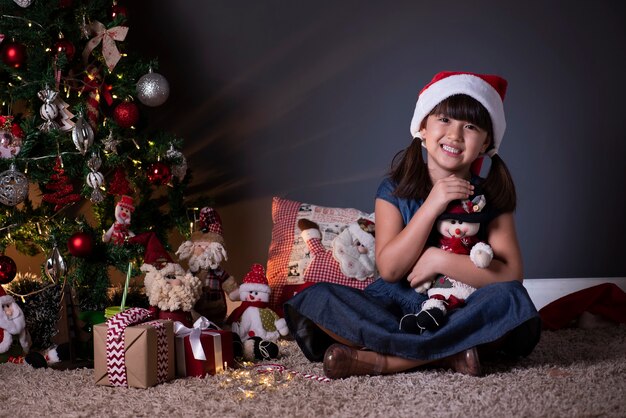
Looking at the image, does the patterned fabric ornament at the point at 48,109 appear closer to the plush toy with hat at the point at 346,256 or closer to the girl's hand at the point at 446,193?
the plush toy with hat at the point at 346,256

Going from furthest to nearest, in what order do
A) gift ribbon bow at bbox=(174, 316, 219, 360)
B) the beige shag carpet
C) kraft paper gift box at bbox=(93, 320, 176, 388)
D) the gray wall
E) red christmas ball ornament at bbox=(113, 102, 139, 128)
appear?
the gray wall, red christmas ball ornament at bbox=(113, 102, 139, 128), gift ribbon bow at bbox=(174, 316, 219, 360), kraft paper gift box at bbox=(93, 320, 176, 388), the beige shag carpet

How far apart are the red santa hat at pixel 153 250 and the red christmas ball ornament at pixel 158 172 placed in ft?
0.54

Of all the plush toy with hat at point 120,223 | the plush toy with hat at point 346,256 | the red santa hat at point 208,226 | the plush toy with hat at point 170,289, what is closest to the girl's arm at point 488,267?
the plush toy with hat at point 346,256

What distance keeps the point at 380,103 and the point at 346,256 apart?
2.21ft

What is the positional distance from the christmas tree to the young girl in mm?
598

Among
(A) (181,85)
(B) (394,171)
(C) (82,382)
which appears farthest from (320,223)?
(C) (82,382)

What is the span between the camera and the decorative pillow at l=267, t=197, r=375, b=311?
2.20 meters

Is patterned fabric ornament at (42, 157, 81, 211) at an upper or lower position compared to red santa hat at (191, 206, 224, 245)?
upper

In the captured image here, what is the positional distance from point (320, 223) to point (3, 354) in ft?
3.16

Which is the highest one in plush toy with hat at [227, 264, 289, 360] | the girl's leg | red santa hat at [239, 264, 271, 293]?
red santa hat at [239, 264, 271, 293]

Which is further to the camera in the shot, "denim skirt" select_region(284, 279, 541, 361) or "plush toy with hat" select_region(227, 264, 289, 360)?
"plush toy with hat" select_region(227, 264, 289, 360)

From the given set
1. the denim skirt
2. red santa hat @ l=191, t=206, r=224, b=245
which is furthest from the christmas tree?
the denim skirt

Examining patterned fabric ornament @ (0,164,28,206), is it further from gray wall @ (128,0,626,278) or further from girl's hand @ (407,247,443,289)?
girl's hand @ (407,247,443,289)

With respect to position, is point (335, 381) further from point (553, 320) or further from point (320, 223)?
point (553, 320)
